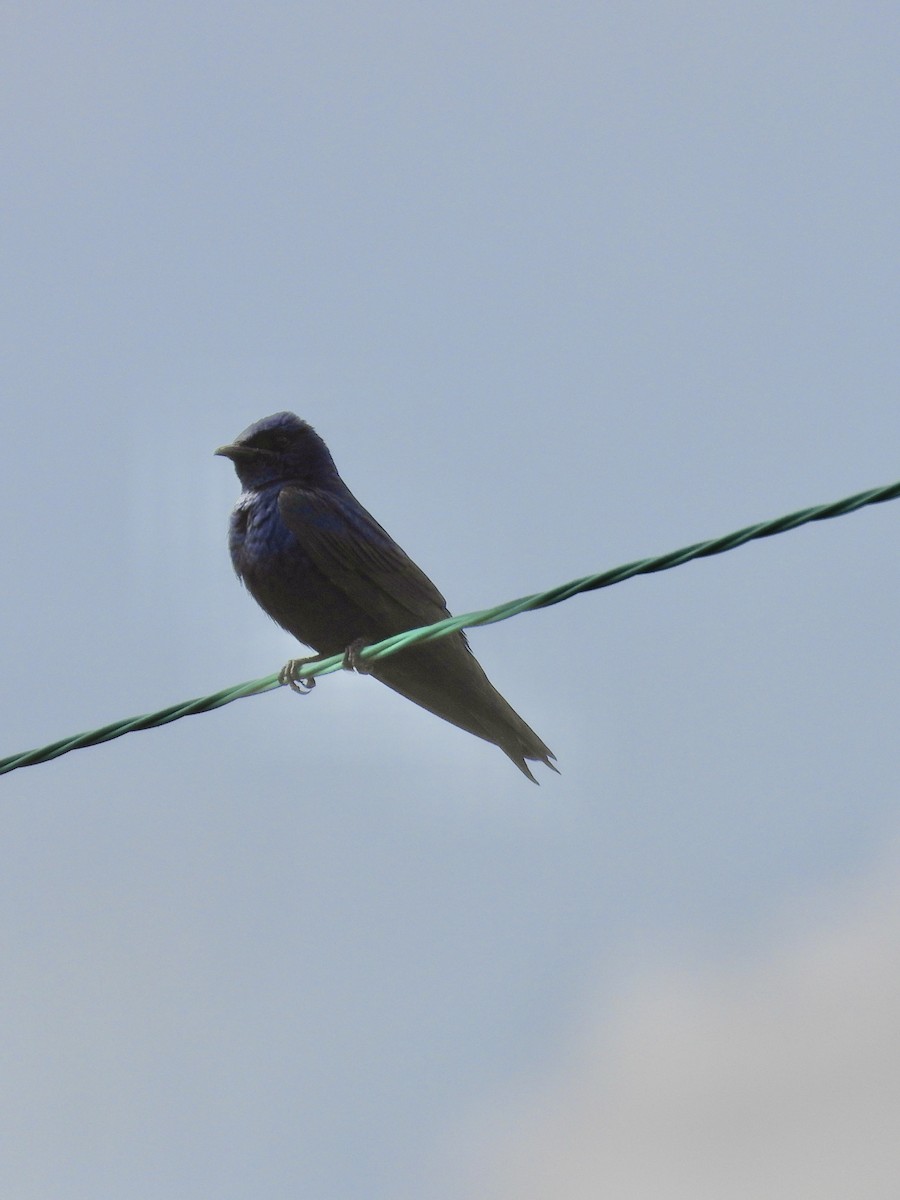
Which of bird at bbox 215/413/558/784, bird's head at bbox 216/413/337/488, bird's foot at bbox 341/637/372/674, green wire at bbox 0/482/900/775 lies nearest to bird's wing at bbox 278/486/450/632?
bird at bbox 215/413/558/784

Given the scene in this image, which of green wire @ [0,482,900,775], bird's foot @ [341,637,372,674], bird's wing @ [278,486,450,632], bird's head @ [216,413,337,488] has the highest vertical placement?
bird's head @ [216,413,337,488]

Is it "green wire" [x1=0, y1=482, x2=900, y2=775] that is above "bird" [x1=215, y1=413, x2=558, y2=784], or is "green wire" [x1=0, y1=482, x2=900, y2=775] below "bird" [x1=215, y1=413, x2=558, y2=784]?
below

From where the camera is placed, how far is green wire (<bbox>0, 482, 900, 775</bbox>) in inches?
138

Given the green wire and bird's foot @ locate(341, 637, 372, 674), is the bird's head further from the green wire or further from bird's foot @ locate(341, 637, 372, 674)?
the green wire

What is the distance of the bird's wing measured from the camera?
761 centimetres

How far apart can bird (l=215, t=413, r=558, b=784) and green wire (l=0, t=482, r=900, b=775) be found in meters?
2.04

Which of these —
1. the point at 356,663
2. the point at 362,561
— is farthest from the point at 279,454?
the point at 356,663

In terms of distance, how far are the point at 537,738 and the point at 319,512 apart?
5.32 feet

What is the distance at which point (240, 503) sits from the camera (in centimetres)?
816

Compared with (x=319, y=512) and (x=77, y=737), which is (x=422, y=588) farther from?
(x=77, y=737)

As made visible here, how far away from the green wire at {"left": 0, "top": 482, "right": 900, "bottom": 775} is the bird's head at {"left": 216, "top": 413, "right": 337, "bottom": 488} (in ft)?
10.4

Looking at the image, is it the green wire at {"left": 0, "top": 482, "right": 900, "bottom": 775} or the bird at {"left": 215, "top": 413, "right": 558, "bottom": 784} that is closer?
the green wire at {"left": 0, "top": 482, "right": 900, "bottom": 775}

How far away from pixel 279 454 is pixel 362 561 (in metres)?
1.03

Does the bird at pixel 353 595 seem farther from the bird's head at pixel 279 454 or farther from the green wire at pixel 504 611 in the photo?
the green wire at pixel 504 611
